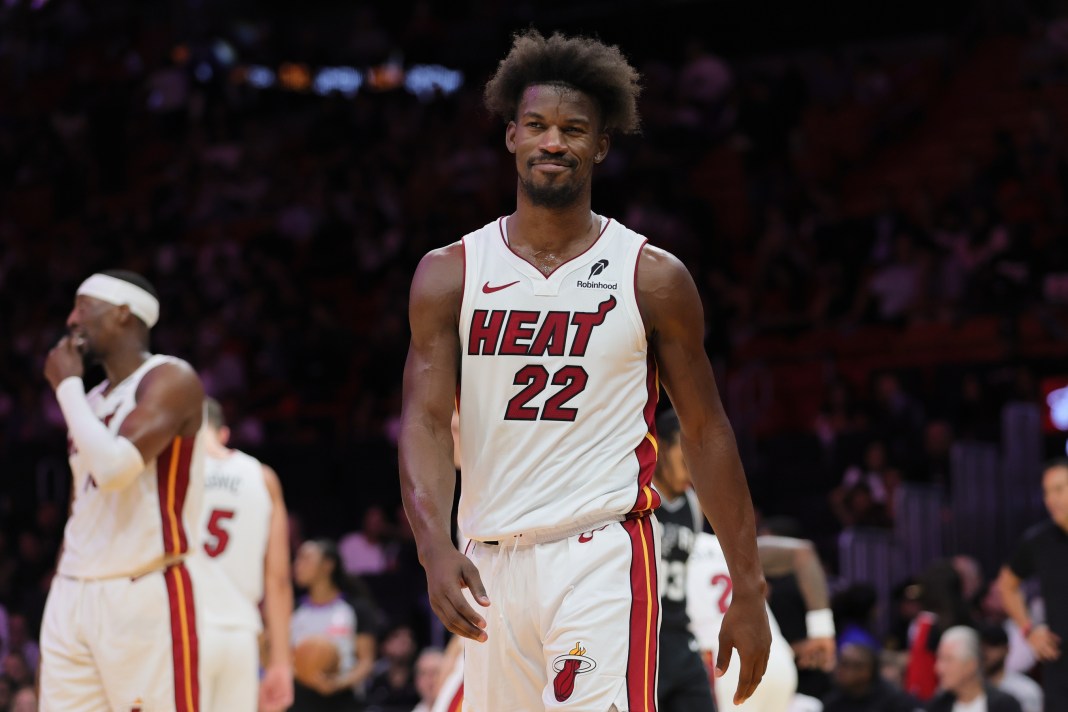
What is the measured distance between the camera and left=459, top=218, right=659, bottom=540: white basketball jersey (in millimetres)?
4066

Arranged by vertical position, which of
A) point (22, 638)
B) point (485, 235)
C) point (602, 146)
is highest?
point (602, 146)

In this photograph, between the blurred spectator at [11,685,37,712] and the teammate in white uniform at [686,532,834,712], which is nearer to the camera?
the teammate in white uniform at [686,532,834,712]

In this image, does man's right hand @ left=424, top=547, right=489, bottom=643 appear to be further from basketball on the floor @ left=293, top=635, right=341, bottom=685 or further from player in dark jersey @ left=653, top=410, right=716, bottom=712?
basketball on the floor @ left=293, top=635, right=341, bottom=685

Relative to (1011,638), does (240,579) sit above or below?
above

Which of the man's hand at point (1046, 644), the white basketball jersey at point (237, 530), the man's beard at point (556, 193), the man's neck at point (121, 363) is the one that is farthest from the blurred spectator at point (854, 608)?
the man's beard at point (556, 193)

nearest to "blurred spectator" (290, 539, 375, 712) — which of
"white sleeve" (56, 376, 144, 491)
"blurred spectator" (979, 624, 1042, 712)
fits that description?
"blurred spectator" (979, 624, 1042, 712)

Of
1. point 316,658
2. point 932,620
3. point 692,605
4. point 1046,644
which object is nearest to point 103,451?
point 692,605

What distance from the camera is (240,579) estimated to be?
7934 millimetres

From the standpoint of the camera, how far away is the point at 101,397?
20.4 feet

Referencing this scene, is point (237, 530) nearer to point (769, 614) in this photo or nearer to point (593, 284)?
point (769, 614)

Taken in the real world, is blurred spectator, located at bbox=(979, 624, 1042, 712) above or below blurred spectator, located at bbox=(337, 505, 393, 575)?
below

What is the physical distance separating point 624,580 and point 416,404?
0.71 m

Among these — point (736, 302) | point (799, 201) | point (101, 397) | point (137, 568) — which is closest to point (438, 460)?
point (137, 568)

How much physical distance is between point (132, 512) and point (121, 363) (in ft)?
2.18
